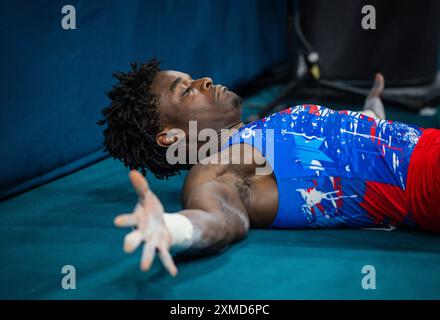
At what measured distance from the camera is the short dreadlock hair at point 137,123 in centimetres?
185

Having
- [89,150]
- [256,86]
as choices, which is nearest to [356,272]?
[89,150]

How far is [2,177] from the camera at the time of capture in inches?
82.6

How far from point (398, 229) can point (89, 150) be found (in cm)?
133

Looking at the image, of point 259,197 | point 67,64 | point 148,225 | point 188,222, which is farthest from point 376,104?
point 148,225

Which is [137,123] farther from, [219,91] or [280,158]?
[280,158]

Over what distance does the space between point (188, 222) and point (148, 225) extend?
0.14m

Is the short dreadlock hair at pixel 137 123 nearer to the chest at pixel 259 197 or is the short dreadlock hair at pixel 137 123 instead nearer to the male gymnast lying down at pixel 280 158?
the male gymnast lying down at pixel 280 158

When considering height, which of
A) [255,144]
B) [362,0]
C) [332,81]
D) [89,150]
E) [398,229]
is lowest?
[398,229]

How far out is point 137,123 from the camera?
6.02 ft

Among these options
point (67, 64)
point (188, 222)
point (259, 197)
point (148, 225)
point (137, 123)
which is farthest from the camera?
point (67, 64)

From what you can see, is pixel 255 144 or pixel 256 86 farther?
pixel 256 86

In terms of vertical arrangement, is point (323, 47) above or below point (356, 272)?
above

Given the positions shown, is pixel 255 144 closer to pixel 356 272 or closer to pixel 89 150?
pixel 356 272
